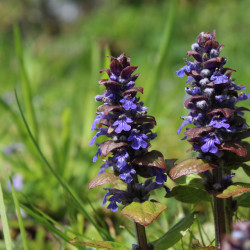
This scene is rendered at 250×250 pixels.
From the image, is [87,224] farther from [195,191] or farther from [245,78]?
[245,78]

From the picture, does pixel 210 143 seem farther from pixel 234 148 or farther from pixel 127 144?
pixel 127 144

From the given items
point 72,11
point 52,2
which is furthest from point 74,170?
point 72,11

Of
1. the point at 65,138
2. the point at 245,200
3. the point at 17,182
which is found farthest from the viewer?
the point at 65,138

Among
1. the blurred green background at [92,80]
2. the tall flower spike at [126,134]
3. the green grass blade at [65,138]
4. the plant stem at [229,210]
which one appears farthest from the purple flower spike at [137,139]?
the green grass blade at [65,138]

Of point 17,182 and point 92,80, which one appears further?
point 92,80

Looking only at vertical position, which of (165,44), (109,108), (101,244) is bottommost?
(101,244)

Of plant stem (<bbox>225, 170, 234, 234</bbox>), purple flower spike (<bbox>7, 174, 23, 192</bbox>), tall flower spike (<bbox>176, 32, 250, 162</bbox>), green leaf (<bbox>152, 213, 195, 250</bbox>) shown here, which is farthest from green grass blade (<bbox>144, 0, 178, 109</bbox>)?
green leaf (<bbox>152, 213, 195, 250</bbox>)

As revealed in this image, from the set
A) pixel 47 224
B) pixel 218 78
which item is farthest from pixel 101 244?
pixel 218 78
